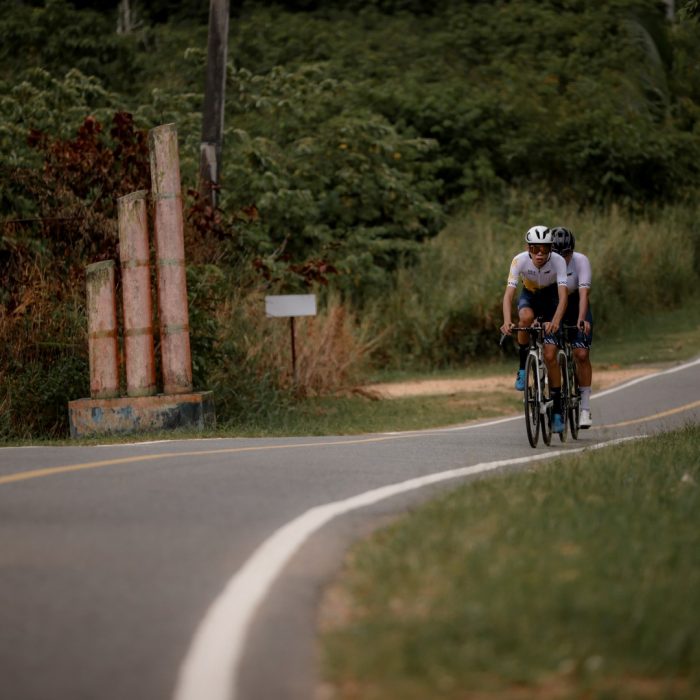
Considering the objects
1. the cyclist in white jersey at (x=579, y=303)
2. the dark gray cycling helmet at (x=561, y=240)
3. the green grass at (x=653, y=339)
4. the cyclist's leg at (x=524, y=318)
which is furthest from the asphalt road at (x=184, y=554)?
the green grass at (x=653, y=339)

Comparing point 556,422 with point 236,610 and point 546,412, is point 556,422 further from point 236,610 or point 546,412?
point 236,610

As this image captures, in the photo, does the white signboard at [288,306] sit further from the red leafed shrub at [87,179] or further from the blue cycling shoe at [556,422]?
the blue cycling shoe at [556,422]

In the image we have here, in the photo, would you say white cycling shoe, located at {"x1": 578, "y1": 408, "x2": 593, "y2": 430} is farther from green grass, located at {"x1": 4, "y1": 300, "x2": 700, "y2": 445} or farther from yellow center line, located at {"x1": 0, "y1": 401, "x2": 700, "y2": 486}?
green grass, located at {"x1": 4, "y1": 300, "x2": 700, "y2": 445}

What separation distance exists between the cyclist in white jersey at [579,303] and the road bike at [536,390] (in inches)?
25.6

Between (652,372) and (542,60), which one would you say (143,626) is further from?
(542,60)

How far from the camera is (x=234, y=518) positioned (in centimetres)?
848

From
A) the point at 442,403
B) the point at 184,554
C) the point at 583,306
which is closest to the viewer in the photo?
the point at 184,554

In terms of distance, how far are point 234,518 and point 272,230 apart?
22313 millimetres

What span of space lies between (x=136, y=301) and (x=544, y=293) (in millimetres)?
4522

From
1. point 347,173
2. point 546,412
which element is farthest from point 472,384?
point 546,412

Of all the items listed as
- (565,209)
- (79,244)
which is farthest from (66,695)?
(565,209)

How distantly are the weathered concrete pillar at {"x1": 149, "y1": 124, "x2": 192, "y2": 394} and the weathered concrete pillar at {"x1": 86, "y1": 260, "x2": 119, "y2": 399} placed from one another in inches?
20.7

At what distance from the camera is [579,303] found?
49.4 ft

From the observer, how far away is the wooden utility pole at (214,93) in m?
23.1
